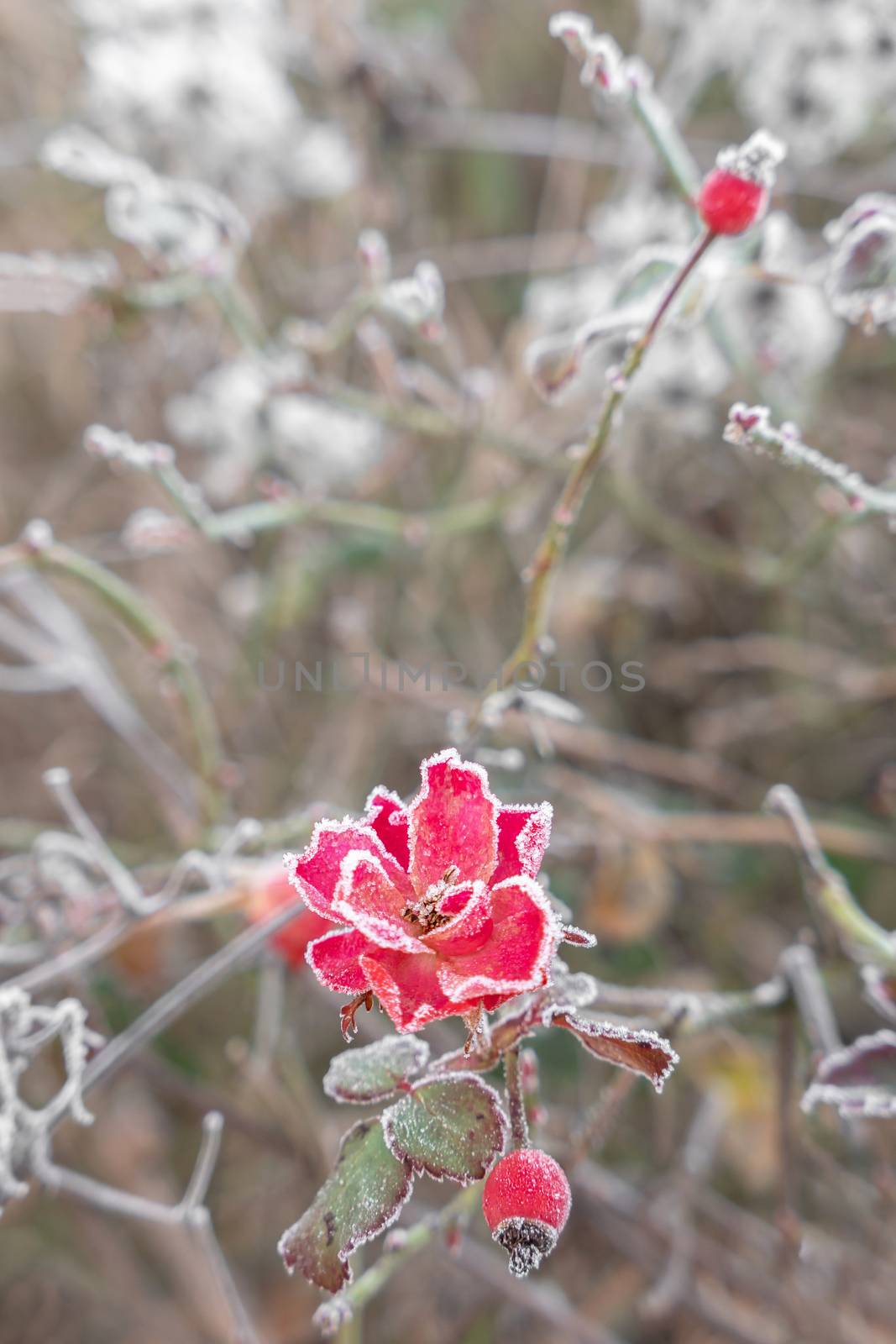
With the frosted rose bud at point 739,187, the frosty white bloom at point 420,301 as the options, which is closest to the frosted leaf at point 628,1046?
the frosted rose bud at point 739,187

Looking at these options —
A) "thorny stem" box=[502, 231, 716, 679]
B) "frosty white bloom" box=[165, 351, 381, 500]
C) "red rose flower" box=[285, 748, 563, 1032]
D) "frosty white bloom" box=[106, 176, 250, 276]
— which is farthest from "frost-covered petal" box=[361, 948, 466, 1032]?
"frosty white bloom" box=[165, 351, 381, 500]

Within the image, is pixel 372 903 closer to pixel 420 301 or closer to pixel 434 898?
pixel 434 898

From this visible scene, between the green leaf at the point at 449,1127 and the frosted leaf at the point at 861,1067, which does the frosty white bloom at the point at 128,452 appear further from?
the frosted leaf at the point at 861,1067

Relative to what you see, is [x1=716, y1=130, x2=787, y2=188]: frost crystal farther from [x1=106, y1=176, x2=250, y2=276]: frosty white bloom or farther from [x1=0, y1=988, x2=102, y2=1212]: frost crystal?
[x1=0, y1=988, x2=102, y2=1212]: frost crystal

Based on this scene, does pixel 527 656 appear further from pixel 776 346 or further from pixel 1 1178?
pixel 776 346

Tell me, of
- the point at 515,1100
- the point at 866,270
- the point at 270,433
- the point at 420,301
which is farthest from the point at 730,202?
the point at 270,433

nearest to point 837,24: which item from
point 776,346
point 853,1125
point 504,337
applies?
point 776,346
